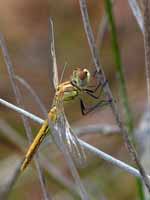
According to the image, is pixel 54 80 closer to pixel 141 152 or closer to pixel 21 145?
pixel 141 152

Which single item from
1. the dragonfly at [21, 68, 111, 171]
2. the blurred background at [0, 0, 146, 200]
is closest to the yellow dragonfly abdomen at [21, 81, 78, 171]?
the dragonfly at [21, 68, 111, 171]

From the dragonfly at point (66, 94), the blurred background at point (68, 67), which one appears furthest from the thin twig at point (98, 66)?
the blurred background at point (68, 67)

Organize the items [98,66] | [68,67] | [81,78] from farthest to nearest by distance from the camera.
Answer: [68,67]
[81,78]
[98,66]

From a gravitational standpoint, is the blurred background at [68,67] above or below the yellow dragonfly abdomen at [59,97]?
below

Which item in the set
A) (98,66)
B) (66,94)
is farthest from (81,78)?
(98,66)

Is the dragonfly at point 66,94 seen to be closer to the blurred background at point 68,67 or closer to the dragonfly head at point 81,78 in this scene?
the dragonfly head at point 81,78

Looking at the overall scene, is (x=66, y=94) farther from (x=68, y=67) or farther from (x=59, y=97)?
(x=68, y=67)
